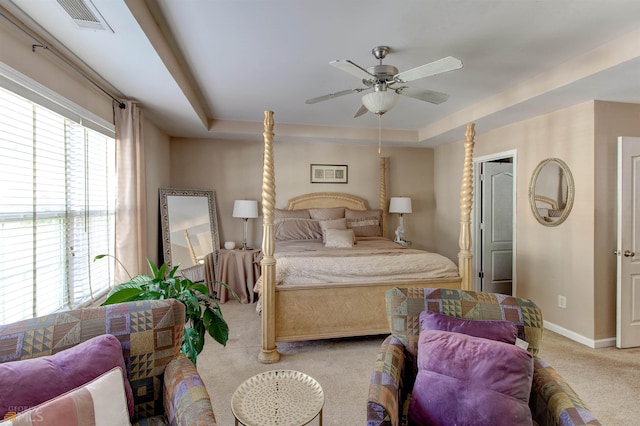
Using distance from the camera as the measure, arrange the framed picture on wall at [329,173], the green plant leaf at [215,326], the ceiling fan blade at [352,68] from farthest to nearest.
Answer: the framed picture on wall at [329,173] → the ceiling fan blade at [352,68] → the green plant leaf at [215,326]

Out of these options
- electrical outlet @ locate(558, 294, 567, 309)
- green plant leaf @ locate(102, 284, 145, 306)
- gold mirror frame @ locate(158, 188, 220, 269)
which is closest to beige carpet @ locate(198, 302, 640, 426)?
electrical outlet @ locate(558, 294, 567, 309)

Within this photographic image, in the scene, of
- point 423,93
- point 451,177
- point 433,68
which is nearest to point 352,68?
point 433,68

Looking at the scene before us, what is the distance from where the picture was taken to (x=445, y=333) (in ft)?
4.47

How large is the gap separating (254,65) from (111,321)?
2.18 meters

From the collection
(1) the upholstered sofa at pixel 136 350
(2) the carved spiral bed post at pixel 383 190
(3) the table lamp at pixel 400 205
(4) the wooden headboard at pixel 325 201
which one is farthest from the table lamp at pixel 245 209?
(1) the upholstered sofa at pixel 136 350

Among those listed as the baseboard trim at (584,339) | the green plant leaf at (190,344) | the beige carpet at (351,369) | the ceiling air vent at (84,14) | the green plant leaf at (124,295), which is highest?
the ceiling air vent at (84,14)

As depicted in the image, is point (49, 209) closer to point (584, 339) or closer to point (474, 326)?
point (474, 326)

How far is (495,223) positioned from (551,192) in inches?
51.2

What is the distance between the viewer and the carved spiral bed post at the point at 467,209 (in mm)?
2898

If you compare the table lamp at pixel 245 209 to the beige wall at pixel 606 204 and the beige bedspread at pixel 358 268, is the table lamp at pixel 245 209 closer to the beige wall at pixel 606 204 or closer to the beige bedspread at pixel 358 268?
the beige bedspread at pixel 358 268

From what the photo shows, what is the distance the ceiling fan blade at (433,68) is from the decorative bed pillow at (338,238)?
2219mm

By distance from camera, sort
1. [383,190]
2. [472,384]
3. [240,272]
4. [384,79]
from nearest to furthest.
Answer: [472,384], [384,79], [240,272], [383,190]

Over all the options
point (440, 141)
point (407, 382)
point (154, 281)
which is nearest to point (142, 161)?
point (154, 281)

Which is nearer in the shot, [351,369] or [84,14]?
[84,14]
